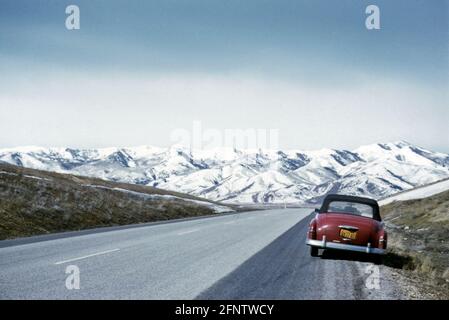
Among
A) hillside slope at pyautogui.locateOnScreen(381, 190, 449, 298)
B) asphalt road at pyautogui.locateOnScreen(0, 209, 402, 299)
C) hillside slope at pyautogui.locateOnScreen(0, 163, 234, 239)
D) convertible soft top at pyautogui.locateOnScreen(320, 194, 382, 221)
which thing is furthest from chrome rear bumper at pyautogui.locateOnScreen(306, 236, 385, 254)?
hillside slope at pyautogui.locateOnScreen(0, 163, 234, 239)

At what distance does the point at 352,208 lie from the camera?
1297 cm

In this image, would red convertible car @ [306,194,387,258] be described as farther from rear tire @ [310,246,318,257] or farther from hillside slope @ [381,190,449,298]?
hillside slope @ [381,190,449,298]

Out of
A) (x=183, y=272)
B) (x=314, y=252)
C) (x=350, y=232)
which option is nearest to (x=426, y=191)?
(x=314, y=252)

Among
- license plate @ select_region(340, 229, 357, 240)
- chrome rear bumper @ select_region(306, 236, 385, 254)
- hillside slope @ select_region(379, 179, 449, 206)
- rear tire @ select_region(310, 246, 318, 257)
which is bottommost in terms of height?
hillside slope @ select_region(379, 179, 449, 206)

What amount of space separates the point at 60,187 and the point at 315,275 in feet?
89.2

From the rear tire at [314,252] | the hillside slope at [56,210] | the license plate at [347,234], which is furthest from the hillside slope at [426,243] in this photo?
the hillside slope at [56,210]

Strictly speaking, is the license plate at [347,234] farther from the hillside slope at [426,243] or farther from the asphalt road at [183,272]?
the hillside slope at [426,243]

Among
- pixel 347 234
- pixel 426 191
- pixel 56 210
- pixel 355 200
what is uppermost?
pixel 355 200

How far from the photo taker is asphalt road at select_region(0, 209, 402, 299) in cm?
719

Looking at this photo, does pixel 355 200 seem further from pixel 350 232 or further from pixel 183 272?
pixel 183 272

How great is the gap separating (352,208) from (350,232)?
5.88 ft

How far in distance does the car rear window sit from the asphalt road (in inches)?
50.9

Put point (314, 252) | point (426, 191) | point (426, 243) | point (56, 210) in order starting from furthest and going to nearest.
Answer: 1. point (426, 191)
2. point (56, 210)
3. point (426, 243)
4. point (314, 252)
